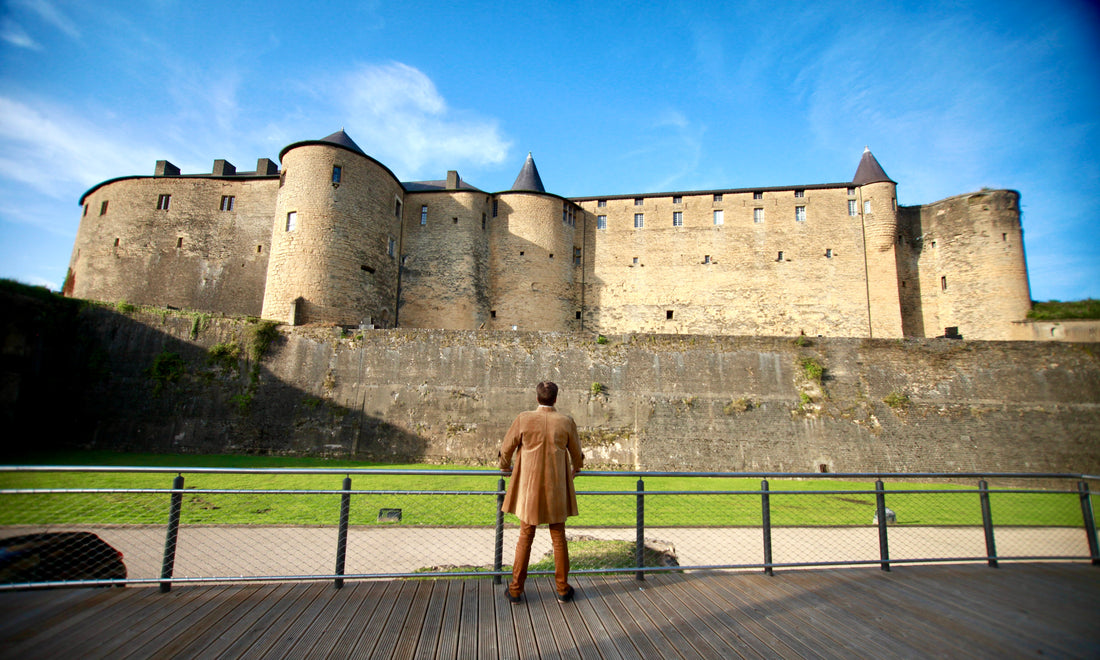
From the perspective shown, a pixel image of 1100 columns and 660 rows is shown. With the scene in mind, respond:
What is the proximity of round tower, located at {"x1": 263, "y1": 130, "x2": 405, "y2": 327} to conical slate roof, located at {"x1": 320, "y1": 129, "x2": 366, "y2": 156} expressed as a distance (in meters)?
0.06

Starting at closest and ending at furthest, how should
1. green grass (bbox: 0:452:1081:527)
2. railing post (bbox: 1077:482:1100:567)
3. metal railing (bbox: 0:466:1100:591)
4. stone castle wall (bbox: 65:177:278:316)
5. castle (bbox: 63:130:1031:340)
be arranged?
metal railing (bbox: 0:466:1100:591) → railing post (bbox: 1077:482:1100:567) → green grass (bbox: 0:452:1081:527) → castle (bbox: 63:130:1031:340) → stone castle wall (bbox: 65:177:278:316)

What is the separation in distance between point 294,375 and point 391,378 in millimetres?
3723

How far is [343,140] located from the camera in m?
24.9

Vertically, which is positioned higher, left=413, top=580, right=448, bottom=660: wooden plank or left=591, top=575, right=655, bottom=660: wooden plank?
left=591, top=575, right=655, bottom=660: wooden plank

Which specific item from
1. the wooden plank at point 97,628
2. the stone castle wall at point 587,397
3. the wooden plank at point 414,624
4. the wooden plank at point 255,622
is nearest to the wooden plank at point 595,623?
the wooden plank at point 414,624

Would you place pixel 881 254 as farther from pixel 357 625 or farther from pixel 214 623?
pixel 214 623

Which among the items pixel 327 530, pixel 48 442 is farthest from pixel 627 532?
pixel 48 442

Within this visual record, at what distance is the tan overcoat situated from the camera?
3596 mm

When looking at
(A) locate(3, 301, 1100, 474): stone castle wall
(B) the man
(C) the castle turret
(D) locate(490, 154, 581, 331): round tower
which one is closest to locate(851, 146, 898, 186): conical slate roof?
(C) the castle turret

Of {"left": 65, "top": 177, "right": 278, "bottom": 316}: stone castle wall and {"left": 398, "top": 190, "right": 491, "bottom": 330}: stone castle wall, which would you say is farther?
{"left": 398, "top": 190, "right": 491, "bottom": 330}: stone castle wall

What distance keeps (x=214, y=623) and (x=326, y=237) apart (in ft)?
72.5

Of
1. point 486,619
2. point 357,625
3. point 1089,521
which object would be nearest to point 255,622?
point 357,625

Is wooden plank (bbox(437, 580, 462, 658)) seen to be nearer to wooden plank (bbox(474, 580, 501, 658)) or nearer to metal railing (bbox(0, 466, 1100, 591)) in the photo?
wooden plank (bbox(474, 580, 501, 658))

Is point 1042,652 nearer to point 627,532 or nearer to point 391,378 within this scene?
point 627,532
